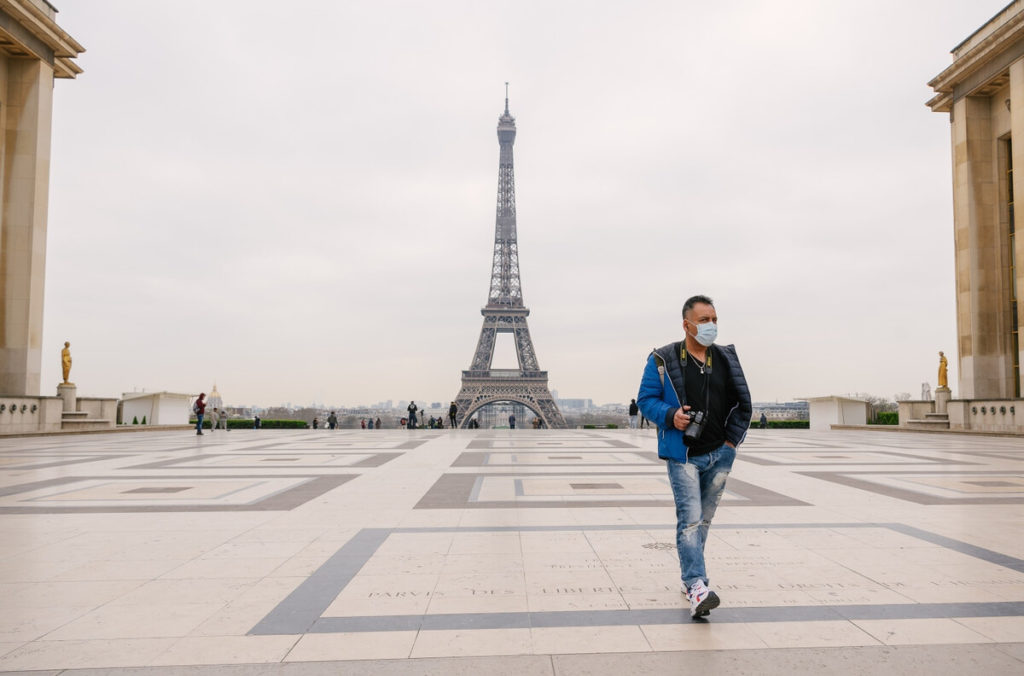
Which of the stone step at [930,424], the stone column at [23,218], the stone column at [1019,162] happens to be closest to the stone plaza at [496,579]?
the stone column at [23,218]

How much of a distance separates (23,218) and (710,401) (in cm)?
2896

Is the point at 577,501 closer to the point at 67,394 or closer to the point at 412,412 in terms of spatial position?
the point at 67,394

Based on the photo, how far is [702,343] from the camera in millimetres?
4336

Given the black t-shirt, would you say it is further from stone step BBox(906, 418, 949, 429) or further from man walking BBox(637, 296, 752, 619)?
stone step BBox(906, 418, 949, 429)

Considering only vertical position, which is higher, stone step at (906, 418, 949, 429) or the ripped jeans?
the ripped jeans

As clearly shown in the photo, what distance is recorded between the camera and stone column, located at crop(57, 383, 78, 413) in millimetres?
25719

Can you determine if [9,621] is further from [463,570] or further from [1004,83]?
[1004,83]

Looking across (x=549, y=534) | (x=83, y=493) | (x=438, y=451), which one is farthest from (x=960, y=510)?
(x=438, y=451)

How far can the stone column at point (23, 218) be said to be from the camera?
25016 millimetres

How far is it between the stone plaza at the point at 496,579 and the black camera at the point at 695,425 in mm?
1045

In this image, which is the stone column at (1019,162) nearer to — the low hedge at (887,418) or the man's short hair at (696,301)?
the low hedge at (887,418)

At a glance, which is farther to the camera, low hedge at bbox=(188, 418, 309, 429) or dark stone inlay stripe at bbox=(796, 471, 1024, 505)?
low hedge at bbox=(188, 418, 309, 429)

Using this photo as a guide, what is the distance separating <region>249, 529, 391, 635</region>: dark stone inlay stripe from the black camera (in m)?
2.42

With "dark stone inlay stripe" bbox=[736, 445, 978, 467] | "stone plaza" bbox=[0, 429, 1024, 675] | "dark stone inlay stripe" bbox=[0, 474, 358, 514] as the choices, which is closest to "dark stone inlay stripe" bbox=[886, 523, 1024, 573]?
"stone plaza" bbox=[0, 429, 1024, 675]
